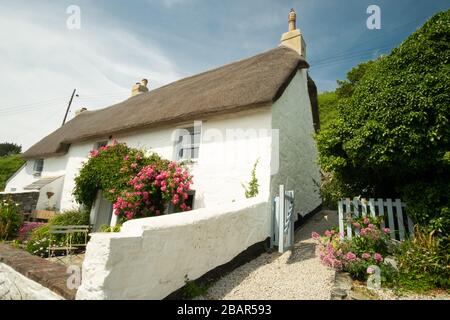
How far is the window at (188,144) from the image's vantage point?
319 inches

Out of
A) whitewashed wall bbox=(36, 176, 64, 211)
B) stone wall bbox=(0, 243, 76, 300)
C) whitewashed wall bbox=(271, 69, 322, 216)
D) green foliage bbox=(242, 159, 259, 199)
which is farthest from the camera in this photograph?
whitewashed wall bbox=(36, 176, 64, 211)

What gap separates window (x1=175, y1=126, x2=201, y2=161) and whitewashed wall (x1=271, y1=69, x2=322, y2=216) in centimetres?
279

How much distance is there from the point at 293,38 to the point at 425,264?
912cm

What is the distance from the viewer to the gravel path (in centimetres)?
370

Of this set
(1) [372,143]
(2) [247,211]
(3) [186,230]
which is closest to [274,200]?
(2) [247,211]

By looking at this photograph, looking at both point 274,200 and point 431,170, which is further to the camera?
point 274,200

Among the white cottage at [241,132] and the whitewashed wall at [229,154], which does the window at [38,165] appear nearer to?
the white cottage at [241,132]

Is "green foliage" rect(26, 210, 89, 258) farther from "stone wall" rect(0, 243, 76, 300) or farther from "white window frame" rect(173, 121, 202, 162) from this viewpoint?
"white window frame" rect(173, 121, 202, 162)

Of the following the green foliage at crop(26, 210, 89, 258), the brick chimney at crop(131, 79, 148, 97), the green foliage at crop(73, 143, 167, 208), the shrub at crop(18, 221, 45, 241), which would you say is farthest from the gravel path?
the brick chimney at crop(131, 79, 148, 97)

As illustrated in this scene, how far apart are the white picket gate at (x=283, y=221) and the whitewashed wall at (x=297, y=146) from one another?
47 cm

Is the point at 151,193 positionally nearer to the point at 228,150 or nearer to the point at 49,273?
the point at 228,150

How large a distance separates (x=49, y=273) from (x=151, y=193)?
3860 mm

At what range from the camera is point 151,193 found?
7309 mm
